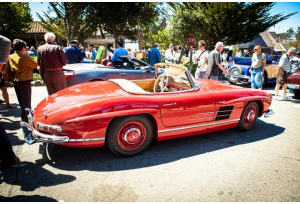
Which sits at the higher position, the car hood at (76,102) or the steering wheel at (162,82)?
the steering wheel at (162,82)

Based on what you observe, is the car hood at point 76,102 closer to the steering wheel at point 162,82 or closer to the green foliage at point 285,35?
the steering wheel at point 162,82

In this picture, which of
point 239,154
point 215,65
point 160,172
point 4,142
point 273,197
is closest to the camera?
point 273,197

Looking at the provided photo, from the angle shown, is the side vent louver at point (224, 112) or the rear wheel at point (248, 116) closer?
the side vent louver at point (224, 112)

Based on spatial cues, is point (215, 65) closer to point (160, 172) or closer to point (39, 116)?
point (160, 172)

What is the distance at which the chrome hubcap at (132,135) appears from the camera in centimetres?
268

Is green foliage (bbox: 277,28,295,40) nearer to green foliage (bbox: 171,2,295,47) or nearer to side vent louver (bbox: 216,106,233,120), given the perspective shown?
green foliage (bbox: 171,2,295,47)

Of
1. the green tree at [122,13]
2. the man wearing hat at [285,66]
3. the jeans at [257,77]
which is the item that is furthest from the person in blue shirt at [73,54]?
the green tree at [122,13]

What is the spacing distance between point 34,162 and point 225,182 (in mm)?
2428

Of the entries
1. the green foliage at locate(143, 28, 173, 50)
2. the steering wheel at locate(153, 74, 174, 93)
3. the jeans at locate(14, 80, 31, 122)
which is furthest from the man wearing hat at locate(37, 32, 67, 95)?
the green foliage at locate(143, 28, 173, 50)

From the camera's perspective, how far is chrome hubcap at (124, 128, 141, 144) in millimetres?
2675

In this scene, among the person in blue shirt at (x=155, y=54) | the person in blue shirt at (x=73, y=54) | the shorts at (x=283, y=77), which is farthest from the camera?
the person in blue shirt at (x=155, y=54)

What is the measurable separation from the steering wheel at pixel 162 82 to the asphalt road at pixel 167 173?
1026 mm

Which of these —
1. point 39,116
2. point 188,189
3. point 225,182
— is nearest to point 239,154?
point 225,182

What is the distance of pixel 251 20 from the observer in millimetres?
15836
